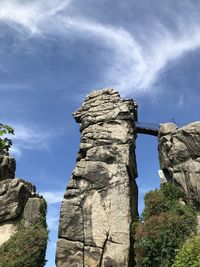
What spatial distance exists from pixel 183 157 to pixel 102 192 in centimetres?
716

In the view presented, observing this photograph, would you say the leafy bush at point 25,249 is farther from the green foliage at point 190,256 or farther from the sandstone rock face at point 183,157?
the sandstone rock face at point 183,157

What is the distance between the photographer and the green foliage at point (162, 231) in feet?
Answer: 91.8

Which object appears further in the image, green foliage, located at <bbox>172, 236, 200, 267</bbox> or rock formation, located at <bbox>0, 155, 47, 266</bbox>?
rock formation, located at <bbox>0, 155, 47, 266</bbox>

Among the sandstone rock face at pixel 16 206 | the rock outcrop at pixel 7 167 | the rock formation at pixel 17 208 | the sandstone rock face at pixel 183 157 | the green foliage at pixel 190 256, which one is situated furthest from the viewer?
the rock outcrop at pixel 7 167

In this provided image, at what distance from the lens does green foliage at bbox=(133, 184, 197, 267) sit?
91.8 ft

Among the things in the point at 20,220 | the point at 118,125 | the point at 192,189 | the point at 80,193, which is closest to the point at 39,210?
the point at 20,220

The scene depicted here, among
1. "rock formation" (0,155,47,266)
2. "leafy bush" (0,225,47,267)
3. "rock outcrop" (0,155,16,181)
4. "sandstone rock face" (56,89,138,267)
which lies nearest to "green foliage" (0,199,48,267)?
"leafy bush" (0,225,47,267)

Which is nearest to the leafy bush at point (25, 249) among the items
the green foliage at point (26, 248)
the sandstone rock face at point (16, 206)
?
the green foliage at point (26, 248)

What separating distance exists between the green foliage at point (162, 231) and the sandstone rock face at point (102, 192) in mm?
1380

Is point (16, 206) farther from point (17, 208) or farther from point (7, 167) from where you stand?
point (7, 167)

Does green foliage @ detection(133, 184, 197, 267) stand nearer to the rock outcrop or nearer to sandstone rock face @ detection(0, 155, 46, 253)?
sandstone rock face @ detection(0, 155, 46, 253)

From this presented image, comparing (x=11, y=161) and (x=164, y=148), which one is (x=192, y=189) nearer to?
(x=164, y=148)

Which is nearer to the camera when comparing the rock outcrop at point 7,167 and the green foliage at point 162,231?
the green foliage at point 162,231

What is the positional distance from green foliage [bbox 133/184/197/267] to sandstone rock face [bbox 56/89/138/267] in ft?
4.53
